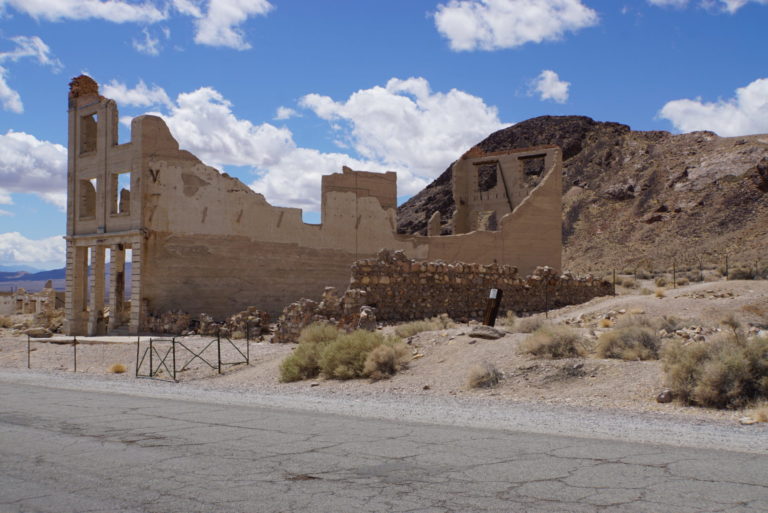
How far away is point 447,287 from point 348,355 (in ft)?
26.3

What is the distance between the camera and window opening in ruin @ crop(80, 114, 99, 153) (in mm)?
33938

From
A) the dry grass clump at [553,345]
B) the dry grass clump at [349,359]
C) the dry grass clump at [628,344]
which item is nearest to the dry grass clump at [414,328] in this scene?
the dry grass clump at [349,359]

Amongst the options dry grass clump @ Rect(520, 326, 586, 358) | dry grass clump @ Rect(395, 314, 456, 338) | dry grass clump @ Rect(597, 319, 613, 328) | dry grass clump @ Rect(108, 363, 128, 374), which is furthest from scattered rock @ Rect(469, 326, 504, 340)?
dry grass clump @ Rect(108, 363, 128, 374)

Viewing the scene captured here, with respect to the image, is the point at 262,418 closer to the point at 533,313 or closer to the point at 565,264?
the point at 533,313

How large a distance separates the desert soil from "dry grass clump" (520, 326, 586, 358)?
246 millimetres

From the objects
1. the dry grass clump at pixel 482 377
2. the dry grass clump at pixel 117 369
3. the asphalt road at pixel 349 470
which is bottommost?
the dry grass clump at pixel 117 369

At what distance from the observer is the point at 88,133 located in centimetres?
3431

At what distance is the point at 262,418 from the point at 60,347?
19.1m

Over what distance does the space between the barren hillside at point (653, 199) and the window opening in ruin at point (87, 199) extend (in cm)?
3816

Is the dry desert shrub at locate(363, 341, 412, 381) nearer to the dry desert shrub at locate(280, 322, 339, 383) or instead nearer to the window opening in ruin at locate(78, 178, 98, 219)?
the dry desert shrub at locate(280, 322, 339, 383)

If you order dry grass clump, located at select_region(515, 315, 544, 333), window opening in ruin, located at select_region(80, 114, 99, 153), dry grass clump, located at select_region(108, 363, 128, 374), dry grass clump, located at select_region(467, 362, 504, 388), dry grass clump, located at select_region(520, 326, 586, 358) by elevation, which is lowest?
dry grass clump, located at select_region(108, 363, 128, 374)

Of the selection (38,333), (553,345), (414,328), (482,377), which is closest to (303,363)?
(414,328)

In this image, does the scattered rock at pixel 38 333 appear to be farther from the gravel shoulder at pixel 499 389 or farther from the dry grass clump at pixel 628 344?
the dry grass clump at pixel 628 344

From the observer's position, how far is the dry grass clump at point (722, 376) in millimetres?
10398
